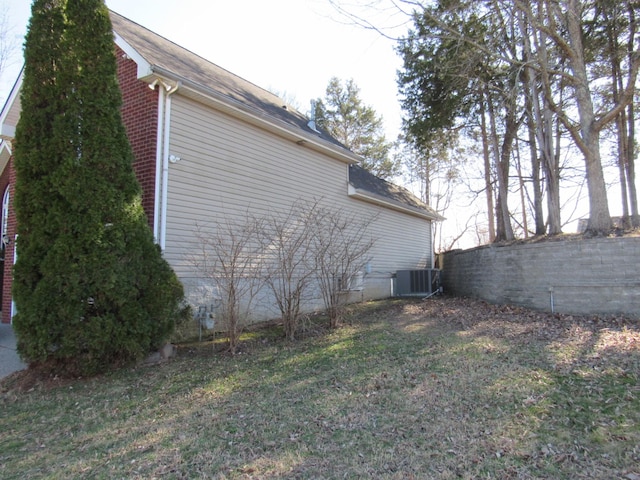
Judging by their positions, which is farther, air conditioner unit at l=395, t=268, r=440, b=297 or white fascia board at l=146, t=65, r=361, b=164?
air conditioner unit at l=395, t=268, r=440, b=297

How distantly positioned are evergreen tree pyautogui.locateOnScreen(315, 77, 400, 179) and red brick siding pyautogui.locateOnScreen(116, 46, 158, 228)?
1844 centimetres

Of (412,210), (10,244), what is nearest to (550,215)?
(412,210)

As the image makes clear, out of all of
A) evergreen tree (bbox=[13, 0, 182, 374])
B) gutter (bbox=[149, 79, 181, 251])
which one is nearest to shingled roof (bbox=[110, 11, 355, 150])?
gutter (bbox=[149, 79, 181, 251])

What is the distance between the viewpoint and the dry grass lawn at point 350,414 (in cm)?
293

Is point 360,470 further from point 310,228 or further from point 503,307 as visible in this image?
point 503,307

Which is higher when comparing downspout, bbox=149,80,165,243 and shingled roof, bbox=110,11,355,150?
shingled roof, bbox=110,11,355,150

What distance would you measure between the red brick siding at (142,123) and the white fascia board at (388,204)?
19.7 ft

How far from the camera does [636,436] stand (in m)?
3.10

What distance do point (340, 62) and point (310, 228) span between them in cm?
411

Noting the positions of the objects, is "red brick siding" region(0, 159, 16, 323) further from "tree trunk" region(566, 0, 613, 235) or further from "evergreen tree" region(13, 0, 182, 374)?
"tree trunk" region(566, 0, 613, 235)

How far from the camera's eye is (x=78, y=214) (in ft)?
16.5

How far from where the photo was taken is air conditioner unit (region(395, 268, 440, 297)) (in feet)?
45.2

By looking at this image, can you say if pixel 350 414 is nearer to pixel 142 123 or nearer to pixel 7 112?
pixel 142 123

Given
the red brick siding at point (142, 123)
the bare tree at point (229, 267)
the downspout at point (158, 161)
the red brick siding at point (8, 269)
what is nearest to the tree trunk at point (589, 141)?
the bare tree at point (229, 267)
